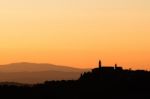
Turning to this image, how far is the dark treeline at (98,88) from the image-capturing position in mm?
77125

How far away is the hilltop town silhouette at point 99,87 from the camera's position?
7719cm

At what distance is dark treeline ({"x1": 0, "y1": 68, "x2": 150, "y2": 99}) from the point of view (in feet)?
253

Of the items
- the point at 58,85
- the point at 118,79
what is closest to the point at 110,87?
the point at 118,79

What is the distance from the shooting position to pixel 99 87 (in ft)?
259

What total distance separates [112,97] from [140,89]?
17.9ft

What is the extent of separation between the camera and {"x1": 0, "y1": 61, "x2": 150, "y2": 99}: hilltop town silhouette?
7719 centimetres

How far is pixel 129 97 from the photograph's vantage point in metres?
74.9

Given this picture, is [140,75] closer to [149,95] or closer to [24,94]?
[149,95]

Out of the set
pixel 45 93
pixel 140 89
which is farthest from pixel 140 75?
pixel 45 93

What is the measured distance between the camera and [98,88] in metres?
78.8

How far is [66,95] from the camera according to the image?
78438 mm

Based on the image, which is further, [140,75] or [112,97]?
[140,75]

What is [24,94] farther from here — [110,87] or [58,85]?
[110,87]

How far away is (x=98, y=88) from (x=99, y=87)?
205 mm
